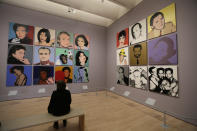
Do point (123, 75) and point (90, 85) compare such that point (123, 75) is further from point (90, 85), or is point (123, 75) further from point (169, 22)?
point (169, 22)

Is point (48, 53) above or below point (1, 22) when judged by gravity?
below

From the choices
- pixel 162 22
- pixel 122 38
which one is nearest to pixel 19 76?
pixel 122 38

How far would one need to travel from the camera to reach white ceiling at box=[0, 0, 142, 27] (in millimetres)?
4146

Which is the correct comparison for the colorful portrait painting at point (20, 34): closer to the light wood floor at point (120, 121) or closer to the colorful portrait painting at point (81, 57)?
the colorful portrait painting at point (81, 57)

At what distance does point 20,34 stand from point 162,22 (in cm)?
630

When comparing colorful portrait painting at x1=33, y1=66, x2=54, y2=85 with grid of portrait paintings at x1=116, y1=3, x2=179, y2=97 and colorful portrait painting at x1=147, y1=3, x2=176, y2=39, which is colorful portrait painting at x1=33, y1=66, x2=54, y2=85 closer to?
grid of portrait paintings at x1=116, y1=3, x2=179, y2=97

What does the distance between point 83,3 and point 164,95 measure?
17.0 ft

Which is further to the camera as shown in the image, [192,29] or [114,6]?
[114,6]

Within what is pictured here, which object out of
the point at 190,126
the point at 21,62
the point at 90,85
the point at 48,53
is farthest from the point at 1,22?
the point at 190,126

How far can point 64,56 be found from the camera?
5273 mm

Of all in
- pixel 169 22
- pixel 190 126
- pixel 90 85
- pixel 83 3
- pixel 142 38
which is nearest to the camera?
pixel 190 126

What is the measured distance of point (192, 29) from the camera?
2.51m

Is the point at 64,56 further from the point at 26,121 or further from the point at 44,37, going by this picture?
the point at 26,121

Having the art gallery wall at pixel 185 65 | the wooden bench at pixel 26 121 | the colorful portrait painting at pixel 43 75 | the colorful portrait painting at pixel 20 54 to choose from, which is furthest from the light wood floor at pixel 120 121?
the colorful portrait painting at pixel 20 54
